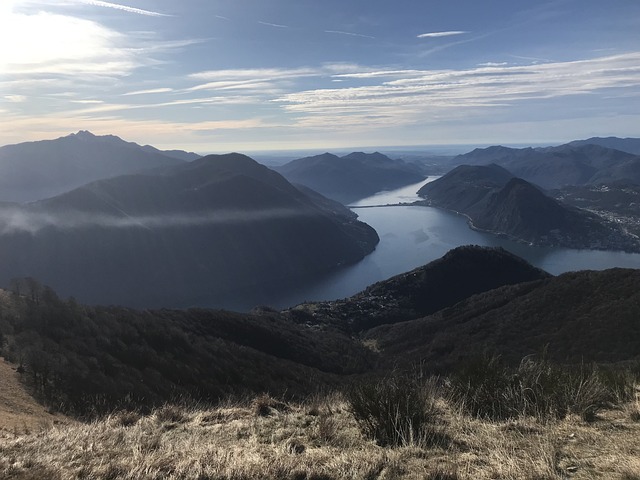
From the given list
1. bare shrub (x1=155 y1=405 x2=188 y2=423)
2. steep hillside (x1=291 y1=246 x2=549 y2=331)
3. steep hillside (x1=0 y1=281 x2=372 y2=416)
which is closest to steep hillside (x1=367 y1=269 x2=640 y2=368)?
steep hillside (x1=291 y1=246 x2=549 y2=331)

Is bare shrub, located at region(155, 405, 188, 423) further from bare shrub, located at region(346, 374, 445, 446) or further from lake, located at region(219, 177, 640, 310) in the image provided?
lake, located at region(219, 177, 640, 310)

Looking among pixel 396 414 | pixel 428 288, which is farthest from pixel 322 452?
pixel 428 288

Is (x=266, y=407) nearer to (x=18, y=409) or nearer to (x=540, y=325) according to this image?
(x=18, y=409)

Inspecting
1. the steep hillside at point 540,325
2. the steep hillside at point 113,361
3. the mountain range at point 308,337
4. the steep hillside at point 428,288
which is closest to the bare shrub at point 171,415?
the steep hillside at point 113,361

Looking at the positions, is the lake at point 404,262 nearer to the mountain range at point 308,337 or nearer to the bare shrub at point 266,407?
the mountain range at point 308,337

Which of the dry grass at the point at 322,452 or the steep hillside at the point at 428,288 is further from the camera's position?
the steep hillside at the point at 428,288

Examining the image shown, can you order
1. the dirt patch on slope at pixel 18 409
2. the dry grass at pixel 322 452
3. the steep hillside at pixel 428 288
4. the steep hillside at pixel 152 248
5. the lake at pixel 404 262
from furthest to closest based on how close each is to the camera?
the lake at pixel 404 262 → the steep hillside at pixel 152 248 → the steep hillside at pixel 428 288 → the dirt patch on slope at pixel 18 409 → the dry grass at pixel 322 452
